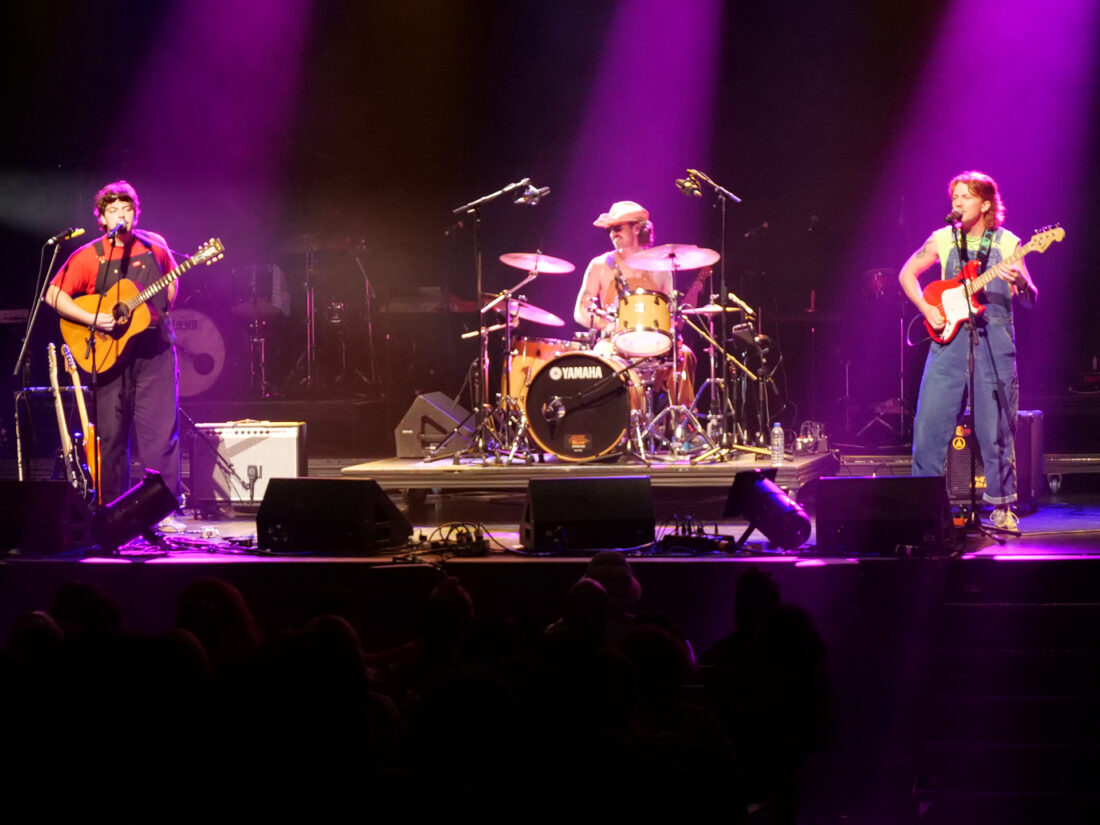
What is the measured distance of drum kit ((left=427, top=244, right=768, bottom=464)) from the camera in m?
8.69

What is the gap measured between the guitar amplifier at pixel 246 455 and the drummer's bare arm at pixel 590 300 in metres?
2.65

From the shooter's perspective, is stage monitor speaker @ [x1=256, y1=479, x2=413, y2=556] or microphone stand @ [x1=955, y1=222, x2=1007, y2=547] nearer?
stage monitor speaker @ [x1=256, y1=479, x2=413, y2=556]

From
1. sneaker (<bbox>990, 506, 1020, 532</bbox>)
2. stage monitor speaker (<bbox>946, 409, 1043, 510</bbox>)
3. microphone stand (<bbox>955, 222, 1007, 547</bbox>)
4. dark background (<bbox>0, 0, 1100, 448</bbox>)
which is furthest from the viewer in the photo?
dark background (<bbox>0, 0, 1100, 448</bbox>)

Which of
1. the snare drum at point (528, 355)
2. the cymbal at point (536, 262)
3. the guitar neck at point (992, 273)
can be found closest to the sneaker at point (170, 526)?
the snare drum at point (528, 355)

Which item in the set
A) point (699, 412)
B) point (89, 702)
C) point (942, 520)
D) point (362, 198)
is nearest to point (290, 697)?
point (89, 702)

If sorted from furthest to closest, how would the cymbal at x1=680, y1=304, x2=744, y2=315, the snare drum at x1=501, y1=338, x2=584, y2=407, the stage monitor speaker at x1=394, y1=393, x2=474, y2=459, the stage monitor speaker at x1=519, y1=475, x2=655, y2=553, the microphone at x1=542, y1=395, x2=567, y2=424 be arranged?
the stage monitor speaker at x1=394, y1=393, x2=474, y2=459 → the snare drum at x1=501, y1=338, x2=584, y2=407 → the cymbal at x1=680, y1=304, x2=744, y2=315 → the microphone at x1=542, y1=395, x2=567, y2=424 → the stage monitor speaker at x1=519, y1=475, x2=655, y2=553

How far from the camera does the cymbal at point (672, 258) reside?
8697 mm

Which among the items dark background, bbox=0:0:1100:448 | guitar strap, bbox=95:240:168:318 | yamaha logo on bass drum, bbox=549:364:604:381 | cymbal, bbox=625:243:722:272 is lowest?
yamaha logo on bass drum, bbox=549:364:604:381

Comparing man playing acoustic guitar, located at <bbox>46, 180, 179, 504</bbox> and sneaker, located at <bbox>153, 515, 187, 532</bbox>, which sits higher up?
man playing acoustic guitar, located at <bbox>46, 180, 179, 504</bbox>

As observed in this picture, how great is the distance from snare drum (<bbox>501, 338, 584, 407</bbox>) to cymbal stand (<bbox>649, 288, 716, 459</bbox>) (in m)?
0.85

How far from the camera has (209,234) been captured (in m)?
14.0

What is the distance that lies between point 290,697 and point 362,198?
38.4 feet

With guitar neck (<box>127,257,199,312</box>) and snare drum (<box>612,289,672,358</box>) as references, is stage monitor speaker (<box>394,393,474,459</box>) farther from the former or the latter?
guitar neck (<box>127,257,199,312</box>)

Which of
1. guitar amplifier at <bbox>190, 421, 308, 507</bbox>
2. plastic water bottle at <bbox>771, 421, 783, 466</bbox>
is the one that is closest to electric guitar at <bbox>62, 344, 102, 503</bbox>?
guitar amplifier at <bbox>190, 421, 308, 507</bbox>
